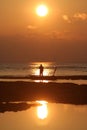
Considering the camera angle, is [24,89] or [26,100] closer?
[26,100]

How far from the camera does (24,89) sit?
36.9 meters

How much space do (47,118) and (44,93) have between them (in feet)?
41.5

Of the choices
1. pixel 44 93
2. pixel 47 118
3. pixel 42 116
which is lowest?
pixel 47 118

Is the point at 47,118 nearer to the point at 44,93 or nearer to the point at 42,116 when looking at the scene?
the point at 42,116

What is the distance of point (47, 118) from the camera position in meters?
22.2

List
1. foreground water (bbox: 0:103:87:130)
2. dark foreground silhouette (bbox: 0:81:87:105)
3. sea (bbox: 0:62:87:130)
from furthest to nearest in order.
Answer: dark foreground silhouette (bbox: 0:81:87:105), sea (bbox: 0:62:87:130), foreground water (bbox: 0:103:87:130)

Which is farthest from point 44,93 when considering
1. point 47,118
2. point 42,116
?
point 47,118

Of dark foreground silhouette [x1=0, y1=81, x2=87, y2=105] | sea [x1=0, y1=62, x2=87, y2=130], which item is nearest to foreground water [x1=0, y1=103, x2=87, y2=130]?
sea [x1=0, y1=62, x2=87, y2=130]

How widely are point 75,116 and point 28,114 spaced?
274 centimetres

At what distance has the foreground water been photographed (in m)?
19.4

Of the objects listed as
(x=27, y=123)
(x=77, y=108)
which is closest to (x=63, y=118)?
(x=27, y=123)

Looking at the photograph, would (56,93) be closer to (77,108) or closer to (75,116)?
(77,108)

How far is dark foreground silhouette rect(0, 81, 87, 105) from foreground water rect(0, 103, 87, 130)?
13.4 ft

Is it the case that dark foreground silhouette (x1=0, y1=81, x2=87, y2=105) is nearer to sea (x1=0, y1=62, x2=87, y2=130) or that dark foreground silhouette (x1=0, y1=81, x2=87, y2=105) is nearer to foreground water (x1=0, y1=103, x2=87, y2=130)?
sea (x1=0, y1=62, x2=87, y2=130)
